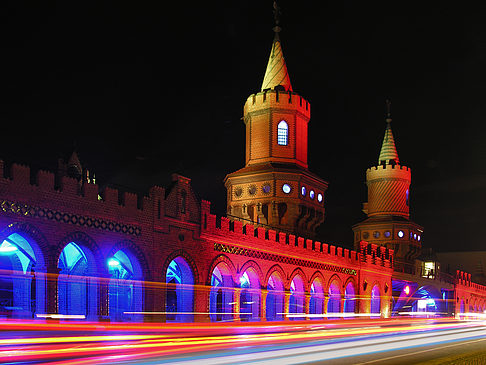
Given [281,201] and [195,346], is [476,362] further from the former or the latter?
[281,201]

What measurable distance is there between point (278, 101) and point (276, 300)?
44.6 ft

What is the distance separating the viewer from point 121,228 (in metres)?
24.1

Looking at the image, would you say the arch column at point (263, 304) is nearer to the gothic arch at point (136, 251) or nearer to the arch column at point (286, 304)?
the arch column at point (286, 304)

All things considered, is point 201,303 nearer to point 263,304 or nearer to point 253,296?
point 253,296

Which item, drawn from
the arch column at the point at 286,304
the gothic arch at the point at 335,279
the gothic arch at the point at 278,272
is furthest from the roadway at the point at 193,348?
the gothic arch at the point at 335,279

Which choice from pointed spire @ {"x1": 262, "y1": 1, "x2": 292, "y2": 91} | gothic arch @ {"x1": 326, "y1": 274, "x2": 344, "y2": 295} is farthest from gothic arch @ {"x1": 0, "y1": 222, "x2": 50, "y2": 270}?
pointed spire @ {"x1": 262, "y1": 1, "x2": 292, "y2": 91}

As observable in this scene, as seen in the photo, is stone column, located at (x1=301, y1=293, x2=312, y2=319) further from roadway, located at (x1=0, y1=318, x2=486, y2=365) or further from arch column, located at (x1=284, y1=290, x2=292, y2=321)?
roadway, located at (x1=0, y1=318, x2=486, y2=365)

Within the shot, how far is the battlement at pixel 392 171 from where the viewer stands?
189ft

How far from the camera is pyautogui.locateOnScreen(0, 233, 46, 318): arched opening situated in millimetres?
21297

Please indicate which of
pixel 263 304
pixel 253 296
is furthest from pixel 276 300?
pixel 253 296

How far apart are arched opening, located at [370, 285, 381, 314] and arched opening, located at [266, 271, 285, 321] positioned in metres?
11.9

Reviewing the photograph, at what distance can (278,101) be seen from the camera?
4181 centimetres

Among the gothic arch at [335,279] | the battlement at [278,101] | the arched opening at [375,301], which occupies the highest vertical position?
the battlement at [278,101]

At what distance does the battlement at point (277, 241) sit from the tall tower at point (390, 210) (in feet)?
34.3
